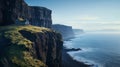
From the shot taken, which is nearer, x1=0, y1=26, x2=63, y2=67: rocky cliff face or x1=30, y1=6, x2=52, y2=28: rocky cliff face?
x1=0, y1=26, x2=63, y2=67: rocky cliff face

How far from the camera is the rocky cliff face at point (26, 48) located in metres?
53.7

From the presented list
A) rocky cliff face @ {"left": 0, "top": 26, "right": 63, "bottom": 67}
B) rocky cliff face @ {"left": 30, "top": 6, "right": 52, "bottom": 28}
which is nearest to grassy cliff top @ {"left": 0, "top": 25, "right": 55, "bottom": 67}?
rocky cliff face @ {"left": 0, "top": 26, "right": 63, "bottom": 67}

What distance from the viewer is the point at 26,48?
59156mm

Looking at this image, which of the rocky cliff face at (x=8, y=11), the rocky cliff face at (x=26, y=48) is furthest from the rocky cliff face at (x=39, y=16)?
the rocky cliff face at (x=26, y=48)

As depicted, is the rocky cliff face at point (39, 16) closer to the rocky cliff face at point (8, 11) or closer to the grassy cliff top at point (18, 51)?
the rocky cliff face at point (8, 11)

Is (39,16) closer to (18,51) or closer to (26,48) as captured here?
(26,48)

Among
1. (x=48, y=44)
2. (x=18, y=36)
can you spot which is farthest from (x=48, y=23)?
(x=18, y=36)

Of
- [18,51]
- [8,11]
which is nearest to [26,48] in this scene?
[18,51]

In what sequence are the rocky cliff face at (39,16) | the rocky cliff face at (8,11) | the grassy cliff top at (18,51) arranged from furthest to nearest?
1. the rocky cliff face at (39,16)
2. the rocky cliff face at (8,11)
3. the grassy cliff top at (18,51)

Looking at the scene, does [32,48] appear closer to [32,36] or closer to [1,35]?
[32,36]

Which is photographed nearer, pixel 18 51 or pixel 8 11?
pixel 18 51

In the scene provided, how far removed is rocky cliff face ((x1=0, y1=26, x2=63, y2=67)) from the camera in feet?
176

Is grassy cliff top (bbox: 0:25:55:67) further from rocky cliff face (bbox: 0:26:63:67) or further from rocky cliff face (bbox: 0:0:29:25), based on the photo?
rocky cliff face (bbox: 0:0:29:25)

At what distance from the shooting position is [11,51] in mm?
56344
